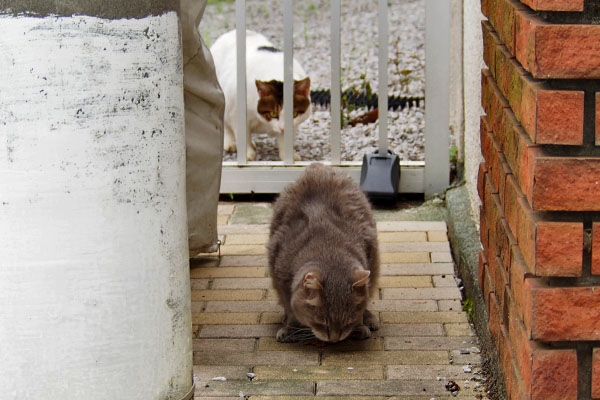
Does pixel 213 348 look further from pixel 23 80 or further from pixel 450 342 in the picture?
pixel 23 80

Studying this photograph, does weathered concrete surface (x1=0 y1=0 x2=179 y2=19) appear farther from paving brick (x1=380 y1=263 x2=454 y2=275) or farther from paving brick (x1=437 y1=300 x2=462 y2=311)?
paving brick (x1=380 y1=263 x2=454 y2=275)

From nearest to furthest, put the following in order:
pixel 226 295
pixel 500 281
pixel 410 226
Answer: pixel 500 281, pixel 226 295, pixel 410 226

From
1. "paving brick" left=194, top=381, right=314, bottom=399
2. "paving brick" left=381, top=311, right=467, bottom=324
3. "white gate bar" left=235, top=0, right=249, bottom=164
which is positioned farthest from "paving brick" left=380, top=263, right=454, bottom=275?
"white gate bar" left=235, top=0, right=249, bottom=164

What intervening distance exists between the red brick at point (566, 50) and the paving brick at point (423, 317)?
1.80 meters

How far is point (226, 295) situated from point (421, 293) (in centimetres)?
86

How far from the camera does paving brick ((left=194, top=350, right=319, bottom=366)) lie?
11.0 ft

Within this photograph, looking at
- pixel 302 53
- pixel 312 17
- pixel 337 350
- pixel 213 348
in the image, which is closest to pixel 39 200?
pixel 213 348

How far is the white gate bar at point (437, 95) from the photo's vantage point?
5105 millimetres

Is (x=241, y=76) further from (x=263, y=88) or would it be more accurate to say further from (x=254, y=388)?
(x=254, y=388)

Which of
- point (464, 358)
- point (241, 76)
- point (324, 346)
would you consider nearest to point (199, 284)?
point (324, 346)

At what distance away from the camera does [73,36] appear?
2.08 metres

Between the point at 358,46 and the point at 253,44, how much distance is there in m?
2.84

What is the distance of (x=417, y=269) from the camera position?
4.29 meters

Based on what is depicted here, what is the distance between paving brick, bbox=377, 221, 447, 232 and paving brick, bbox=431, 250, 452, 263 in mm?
330
